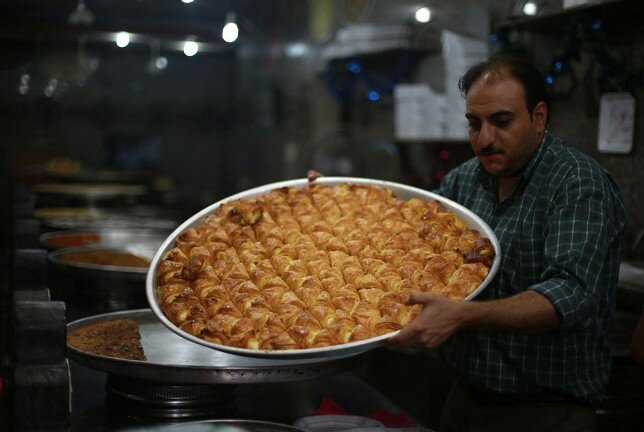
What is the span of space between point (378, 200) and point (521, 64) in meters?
0.71

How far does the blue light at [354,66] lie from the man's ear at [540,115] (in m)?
4.28

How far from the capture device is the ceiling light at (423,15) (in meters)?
5.39

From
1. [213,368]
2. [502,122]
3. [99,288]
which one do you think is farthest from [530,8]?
[213,368]

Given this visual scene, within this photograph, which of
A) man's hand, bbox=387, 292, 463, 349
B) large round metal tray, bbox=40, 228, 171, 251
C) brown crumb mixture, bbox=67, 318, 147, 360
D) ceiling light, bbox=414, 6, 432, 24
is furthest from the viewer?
ceiling light, bbox=414, 6, 432, 24

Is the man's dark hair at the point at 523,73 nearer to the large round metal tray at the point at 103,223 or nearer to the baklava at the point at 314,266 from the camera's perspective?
the baklava at the point at 314,266

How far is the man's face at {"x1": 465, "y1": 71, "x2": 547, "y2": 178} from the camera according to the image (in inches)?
77.5

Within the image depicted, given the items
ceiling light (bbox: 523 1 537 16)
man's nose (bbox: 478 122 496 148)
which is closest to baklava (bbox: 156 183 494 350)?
man's nose (bbox: 478 122 496 148)

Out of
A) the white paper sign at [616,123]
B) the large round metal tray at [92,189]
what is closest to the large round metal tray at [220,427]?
the white paper sign at [616,123]

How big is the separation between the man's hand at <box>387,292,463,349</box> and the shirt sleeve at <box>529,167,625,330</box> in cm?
27

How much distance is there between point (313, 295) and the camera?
1981mm

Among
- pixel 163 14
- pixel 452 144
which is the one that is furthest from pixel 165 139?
pixel 452 144

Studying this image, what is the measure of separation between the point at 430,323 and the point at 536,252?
577mm

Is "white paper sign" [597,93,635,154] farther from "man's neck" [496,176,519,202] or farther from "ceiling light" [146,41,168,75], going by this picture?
"ceiling light" [146,41,168,75]

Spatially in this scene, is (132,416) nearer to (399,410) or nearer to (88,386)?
(88,386)
